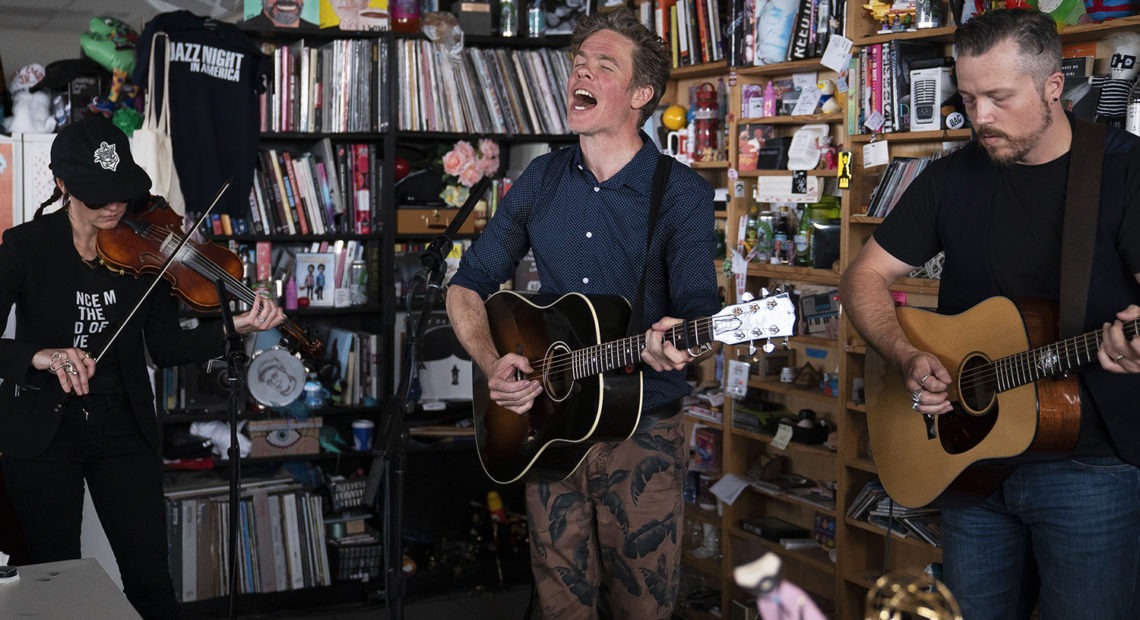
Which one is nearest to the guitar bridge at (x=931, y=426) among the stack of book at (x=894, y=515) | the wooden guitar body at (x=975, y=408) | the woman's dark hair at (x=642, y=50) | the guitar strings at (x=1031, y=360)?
the wooden guitar body at (x=975, y=408)

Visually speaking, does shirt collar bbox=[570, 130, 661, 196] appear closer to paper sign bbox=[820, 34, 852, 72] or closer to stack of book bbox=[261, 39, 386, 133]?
paper sign bbox=[820, 34, 852, 72]

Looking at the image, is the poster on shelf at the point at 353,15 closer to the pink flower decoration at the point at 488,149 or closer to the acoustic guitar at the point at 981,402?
the pink flower decoration at the point at 488,149

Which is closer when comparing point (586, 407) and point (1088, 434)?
point (1088, 434)

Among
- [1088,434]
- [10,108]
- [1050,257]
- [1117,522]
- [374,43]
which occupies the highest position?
[374,43]

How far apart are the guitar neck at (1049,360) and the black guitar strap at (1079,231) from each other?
0.12 feet

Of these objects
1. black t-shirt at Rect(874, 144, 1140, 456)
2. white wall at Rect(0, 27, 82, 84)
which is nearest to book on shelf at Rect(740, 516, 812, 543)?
black t-shirt at Rect(874, 144, 1140, 456)

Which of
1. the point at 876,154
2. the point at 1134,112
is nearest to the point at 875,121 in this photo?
the point at 876,154

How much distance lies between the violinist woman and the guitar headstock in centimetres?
125

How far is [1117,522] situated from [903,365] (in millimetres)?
460

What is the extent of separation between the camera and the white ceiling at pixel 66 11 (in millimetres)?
4490

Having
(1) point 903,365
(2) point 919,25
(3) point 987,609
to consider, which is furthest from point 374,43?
(3) point 987,609

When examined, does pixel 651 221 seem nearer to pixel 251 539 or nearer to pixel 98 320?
pixel 98 320

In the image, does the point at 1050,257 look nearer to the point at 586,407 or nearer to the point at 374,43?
the point at 586,407

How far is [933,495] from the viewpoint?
2117 mm
